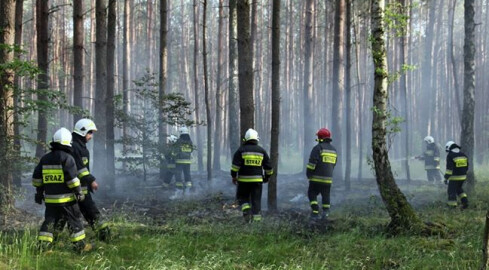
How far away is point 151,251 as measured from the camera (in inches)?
215

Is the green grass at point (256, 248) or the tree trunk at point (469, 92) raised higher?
the tree trunk at point (469, 92)

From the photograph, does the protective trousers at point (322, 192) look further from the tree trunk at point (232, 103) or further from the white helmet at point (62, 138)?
the tree trunk at point (232, 103)

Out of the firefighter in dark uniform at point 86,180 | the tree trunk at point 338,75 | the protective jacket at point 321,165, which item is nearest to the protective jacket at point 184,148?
the protective jacket at point 321,165

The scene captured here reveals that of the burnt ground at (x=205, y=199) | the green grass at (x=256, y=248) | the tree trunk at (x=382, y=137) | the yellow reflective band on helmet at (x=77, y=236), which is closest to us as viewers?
the green grass at (x=256, y=248)

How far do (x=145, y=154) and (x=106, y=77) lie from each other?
9.15 ft

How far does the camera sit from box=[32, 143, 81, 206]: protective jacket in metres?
→ 5.74

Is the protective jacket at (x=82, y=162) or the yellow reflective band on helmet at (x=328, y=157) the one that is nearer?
the protective jacket at (x=82, y=162)

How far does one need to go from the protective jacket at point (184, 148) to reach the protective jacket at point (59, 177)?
24.1ft

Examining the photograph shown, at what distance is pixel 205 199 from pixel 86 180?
574 cm

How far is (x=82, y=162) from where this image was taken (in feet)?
21.0

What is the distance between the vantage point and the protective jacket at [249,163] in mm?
8586

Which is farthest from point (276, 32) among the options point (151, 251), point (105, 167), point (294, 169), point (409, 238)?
point (294, 169)

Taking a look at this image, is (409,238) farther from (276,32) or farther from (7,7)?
(7,7)

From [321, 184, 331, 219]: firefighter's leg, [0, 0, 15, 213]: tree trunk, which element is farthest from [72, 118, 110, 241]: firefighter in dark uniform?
[321, 184, 331, 219]: firefighter's leg
